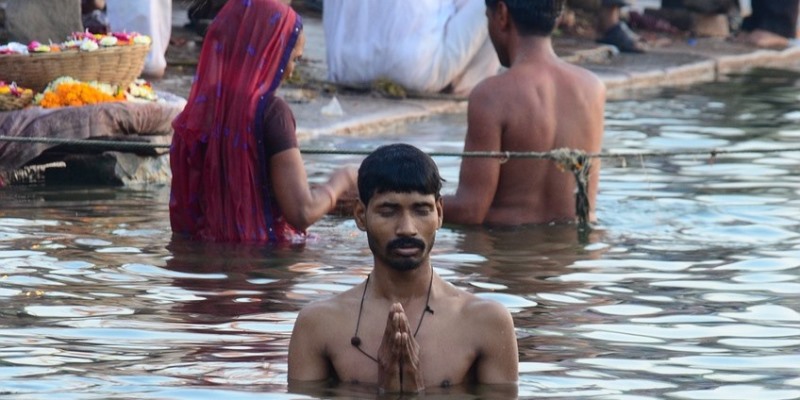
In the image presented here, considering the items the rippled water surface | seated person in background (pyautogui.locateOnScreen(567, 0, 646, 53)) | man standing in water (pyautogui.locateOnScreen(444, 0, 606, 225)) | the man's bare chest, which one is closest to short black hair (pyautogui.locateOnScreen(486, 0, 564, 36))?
man standing in water (pyautogui.locateOnScreen(444, 0, 606, 225))

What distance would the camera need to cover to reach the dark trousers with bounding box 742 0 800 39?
18.8 metres

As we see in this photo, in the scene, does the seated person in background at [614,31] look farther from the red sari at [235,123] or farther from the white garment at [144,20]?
the red sari at [235,123]

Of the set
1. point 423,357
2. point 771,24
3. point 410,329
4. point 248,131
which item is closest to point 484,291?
point 248,131

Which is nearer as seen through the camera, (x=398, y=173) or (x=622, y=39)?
(x=398, y=173)

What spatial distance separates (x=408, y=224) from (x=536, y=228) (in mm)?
3544

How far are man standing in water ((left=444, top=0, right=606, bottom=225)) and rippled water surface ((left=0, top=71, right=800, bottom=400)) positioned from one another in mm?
172

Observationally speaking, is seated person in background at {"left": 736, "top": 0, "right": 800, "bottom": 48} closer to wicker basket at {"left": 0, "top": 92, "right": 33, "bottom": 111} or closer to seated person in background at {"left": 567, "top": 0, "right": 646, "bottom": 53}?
seated person in background at {"left": 567, "top": 0, "right": 646, "bottom": 53}

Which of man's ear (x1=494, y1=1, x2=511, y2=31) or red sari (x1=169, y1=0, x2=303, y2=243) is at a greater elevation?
man's ear (x1=494, y1=1, x2=511, y2=31)

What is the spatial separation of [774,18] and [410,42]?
670 cm

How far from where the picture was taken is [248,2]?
7.49 meters

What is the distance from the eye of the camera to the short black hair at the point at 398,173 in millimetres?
4875

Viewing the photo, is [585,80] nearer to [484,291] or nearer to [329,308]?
[484,291]

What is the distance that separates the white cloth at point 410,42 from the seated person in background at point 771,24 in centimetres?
556

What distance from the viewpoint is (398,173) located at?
489 centimetres
